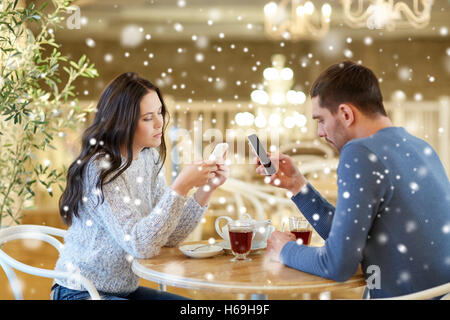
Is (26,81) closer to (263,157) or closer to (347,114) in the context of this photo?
(263,157)

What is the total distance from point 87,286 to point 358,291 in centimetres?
180

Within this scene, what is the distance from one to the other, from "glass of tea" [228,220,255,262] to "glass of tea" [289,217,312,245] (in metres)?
0.14

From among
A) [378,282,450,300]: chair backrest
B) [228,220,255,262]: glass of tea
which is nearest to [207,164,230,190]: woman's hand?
[228,220,255,262]: glass of tea

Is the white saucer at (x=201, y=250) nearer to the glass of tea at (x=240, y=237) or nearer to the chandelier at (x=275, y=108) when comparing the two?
the glass of tea at (x=240, y=237)

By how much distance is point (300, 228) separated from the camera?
1.26 metres

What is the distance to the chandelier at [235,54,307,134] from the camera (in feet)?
15.9

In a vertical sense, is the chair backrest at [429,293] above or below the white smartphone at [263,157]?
below

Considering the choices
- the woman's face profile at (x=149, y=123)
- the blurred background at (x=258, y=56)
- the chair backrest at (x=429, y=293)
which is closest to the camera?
the chair backrest at (x=429, y=293)

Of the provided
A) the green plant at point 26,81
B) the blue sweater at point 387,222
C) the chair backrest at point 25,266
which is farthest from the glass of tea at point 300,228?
the green plant at point 26,81

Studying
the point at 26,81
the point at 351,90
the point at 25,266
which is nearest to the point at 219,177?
the point at 351,90

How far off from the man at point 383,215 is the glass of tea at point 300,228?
0.37 feet

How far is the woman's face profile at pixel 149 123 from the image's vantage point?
1.39 meters

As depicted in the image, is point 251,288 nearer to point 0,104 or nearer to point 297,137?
point 0,104

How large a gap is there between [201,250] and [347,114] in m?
0.50
